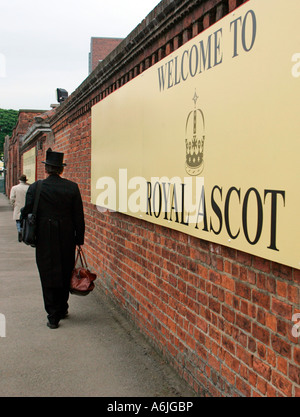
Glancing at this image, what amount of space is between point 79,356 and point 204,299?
1.63 meters

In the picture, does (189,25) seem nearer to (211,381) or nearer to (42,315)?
(211,381)

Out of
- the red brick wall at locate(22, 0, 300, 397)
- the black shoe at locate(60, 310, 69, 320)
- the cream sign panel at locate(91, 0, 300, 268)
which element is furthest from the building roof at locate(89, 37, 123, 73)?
the cream sign panel at locate(91, 0, 300, 268)

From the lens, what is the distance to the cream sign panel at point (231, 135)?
8.02 ft

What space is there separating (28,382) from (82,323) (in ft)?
5.98

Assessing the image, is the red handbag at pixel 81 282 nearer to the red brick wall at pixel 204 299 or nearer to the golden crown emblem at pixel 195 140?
the red brick wall at pixel 204 299

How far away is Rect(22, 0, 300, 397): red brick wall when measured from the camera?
264 cm

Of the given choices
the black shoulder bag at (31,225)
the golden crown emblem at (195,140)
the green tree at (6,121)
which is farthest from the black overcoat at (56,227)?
the green tree at (6,121)

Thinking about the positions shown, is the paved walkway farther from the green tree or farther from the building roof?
the green tree

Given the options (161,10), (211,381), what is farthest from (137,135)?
(211,381)

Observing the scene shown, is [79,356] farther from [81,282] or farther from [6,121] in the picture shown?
[6,121]

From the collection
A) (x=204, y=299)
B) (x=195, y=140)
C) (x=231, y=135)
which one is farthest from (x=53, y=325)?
(x=231, y=135)

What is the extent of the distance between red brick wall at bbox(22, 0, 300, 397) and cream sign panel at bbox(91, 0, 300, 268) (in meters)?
0.16

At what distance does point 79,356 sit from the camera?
15.5ft

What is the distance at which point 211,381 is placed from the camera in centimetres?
348
